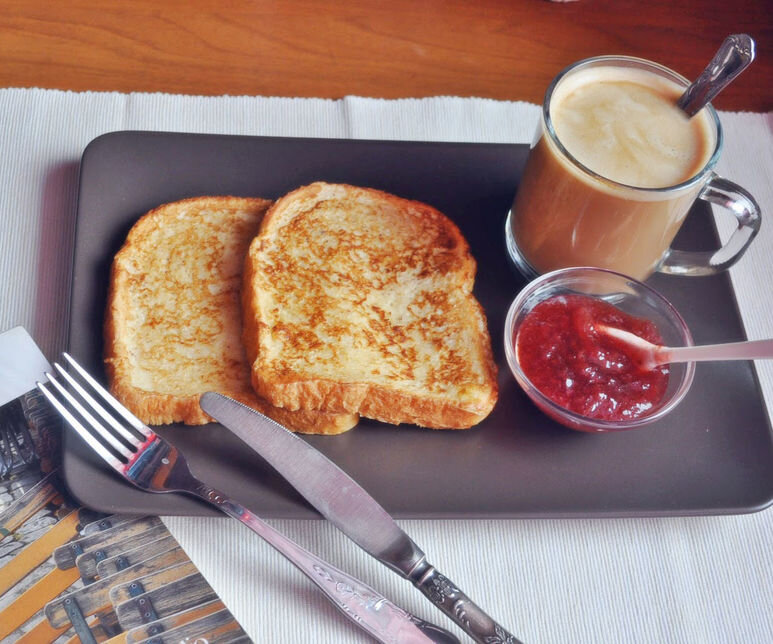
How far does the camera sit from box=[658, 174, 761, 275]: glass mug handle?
6.48ft

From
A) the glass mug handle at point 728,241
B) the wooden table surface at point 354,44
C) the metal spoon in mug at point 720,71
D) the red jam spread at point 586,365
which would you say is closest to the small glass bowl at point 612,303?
the red jam spread at point 586,365

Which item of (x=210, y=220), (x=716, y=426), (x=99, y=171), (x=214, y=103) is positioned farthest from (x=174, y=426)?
(x=716, y=426)

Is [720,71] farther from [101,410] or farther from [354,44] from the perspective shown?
[101,410]

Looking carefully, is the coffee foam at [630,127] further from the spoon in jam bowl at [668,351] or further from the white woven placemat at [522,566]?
the white woven placemat at [522,566]

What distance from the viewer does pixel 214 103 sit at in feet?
8.27

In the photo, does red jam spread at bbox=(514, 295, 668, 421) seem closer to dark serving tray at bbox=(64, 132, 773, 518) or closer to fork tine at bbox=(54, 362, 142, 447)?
dark serving tray at bbox=(64, 132, 773, 518)

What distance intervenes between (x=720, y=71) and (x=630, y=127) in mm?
219

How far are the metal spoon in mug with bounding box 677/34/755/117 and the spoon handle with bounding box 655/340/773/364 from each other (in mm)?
555

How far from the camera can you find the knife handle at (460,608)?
1.66 m

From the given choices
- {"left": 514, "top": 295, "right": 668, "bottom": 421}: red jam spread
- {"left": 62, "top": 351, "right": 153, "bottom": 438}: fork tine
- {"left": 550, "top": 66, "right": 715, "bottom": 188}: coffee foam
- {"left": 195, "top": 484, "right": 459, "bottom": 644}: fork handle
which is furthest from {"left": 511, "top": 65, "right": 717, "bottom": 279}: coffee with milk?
{"left": 62, "top": 351, "right": 153, "bottom": 438}: fork tine

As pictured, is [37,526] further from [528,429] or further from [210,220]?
[528,429]

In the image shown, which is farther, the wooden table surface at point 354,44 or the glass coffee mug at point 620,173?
the wooden table surface at point 354,44

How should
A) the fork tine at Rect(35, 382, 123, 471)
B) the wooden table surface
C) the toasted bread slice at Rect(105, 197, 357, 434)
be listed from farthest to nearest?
the wooden table surface < the toasted bread slice at Rect(105, 197, 357, 434) < the fork tine at Rect(35, 382, 123, 471)

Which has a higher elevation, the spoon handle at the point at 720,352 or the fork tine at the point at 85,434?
the spoon handle at the point at 720,352
